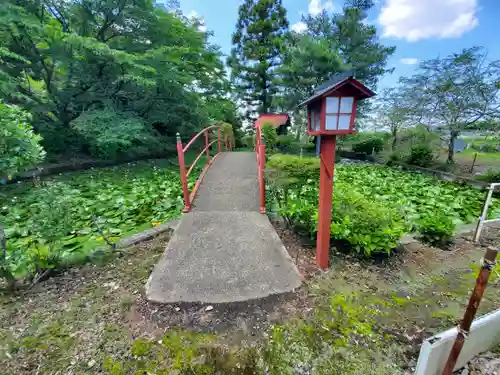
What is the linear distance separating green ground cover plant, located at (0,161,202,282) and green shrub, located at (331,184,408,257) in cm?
251

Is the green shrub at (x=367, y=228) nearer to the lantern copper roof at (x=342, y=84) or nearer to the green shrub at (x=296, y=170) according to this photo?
the green shrub at (x=296, y=170)

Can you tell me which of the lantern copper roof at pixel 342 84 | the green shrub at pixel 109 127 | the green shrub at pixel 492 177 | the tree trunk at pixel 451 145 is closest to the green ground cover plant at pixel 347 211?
the lantern copper roof at pixel 342 84

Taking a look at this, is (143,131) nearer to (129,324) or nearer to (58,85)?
(58,85)

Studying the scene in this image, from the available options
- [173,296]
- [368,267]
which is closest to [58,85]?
[173,296]

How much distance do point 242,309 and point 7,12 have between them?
25.8 ft

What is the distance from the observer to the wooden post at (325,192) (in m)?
1.97

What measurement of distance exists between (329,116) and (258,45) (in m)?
15.7

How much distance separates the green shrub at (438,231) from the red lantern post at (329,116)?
1.56 m

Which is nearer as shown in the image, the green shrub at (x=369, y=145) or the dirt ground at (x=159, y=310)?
the dirt ground at (x=159, y=310)

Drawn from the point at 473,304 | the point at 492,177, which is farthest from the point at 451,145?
the point at 473,304

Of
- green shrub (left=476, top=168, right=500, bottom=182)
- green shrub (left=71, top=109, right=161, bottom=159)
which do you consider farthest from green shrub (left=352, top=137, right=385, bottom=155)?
green shrub (left=71, top=109, right=161, bottom=159)

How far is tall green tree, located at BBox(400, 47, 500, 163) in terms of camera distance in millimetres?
7367

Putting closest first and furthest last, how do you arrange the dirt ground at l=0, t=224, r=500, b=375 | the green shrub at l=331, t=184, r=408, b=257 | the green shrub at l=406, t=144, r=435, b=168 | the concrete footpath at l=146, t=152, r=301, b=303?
the dirt ground at l=0, t=224, r=500, b=375 → the concrete footpath at l=146, t=152, r=301, b=303 → the green shrub at l=331, t=184, r=408, b=257 → the green shrub at l=406, t=144, r=435, b=168

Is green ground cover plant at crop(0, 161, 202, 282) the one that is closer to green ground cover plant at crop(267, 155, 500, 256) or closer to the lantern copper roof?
green ground cover plant at crop(267, 155, 500, 256)
